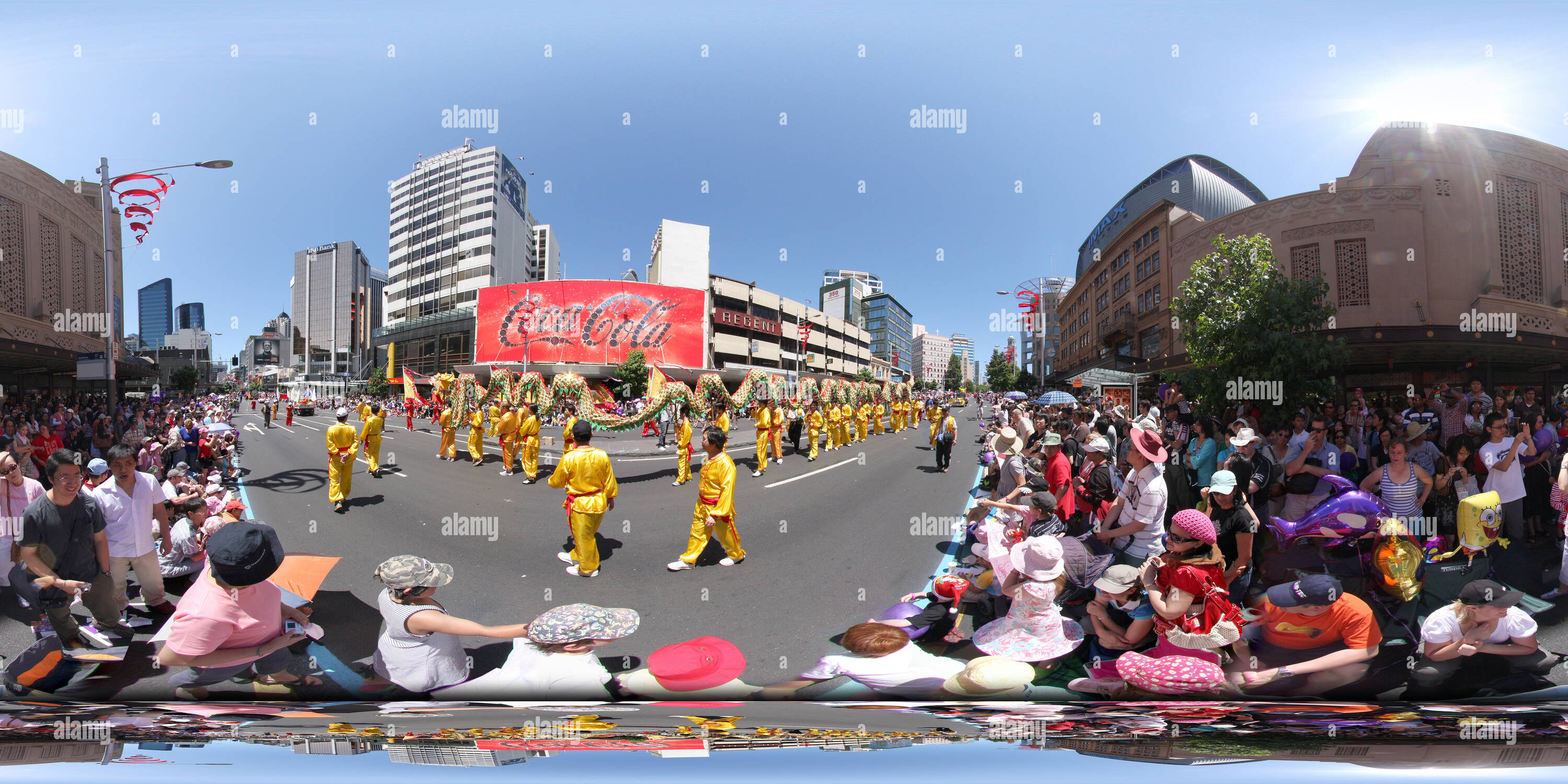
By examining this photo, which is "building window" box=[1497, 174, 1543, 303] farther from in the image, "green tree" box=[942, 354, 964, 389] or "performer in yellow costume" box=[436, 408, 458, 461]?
"performer in yellow costume" box=[436, 408, 458, 461]

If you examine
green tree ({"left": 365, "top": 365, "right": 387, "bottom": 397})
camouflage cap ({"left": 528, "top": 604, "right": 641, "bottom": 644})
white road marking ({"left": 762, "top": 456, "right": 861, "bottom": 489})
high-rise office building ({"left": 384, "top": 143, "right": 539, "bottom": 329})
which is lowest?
camouflage cap ({"left": 528, "top": 604, "right": 641, "bottom": 644})

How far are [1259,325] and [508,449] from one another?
4.67 meters

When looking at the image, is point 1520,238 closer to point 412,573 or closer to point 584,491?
point 584,491

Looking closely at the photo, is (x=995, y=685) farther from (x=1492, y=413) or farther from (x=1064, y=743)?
(x=1492, y=413)

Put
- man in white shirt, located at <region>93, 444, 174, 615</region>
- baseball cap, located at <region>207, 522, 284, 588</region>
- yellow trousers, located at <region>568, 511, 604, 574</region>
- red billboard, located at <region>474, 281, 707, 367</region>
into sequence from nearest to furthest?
baseball cap, located at <region>207, 522, 284, 588</region>, man in white shirt, located at <region>93, 444, 174, 615</region>, yellow trousers, located at <region>568, 511, 604, 574</region>, red billboard, located at <region>474, 281, 707, 367</region>

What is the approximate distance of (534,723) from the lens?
5.74 feet

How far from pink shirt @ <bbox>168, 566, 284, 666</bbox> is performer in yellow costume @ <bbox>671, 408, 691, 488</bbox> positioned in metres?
1.76

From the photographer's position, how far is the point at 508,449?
2.66 meters

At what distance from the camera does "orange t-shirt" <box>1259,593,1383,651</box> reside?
1.90 metres

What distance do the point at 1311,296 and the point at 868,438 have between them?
306cm

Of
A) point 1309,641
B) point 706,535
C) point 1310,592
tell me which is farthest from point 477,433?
point 1309,641

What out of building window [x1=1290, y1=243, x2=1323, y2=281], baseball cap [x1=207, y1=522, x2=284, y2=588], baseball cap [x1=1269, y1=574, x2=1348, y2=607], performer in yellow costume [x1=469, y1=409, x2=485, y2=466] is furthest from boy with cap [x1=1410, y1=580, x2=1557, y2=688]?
baseball cap [x1=207, y1=522, x2=284, y2=588]

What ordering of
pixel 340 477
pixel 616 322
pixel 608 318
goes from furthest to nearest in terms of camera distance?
pixel 616 322
pixel 608 318
pixel 340 477

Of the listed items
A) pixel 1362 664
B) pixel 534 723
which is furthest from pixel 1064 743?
pixel 534 723
